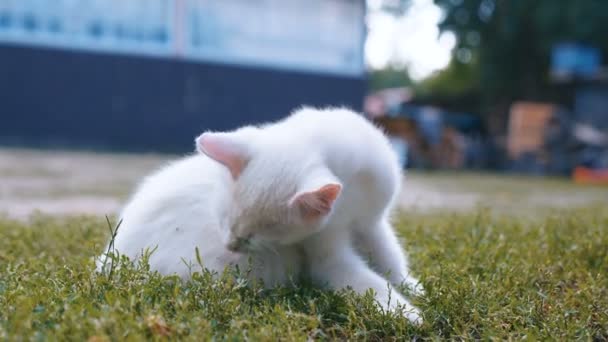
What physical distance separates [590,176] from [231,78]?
6.00 m

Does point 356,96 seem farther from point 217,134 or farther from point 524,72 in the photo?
point 217,134

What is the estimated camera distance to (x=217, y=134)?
174 cm

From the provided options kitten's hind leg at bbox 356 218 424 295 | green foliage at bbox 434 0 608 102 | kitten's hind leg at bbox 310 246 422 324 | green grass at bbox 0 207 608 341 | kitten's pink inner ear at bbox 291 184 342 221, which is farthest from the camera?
green foliage at bbox 434 0 608 102

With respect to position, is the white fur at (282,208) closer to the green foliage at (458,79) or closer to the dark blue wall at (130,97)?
the dark blue wall at (130,97)

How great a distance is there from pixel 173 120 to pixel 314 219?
8.38m

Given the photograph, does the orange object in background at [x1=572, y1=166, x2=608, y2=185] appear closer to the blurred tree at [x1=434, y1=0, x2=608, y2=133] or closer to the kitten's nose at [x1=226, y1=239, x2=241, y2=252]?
the blurred tree at [x1=434, y1=0, x2=608, y2=133]

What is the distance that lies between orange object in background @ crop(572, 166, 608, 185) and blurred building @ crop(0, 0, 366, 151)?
394cm

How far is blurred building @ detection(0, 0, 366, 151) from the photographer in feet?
28.6

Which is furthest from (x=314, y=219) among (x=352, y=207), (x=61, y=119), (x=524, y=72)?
(x=524, y=72)

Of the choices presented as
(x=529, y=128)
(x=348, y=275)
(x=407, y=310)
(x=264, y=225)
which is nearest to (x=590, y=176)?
(x=529, y=128)

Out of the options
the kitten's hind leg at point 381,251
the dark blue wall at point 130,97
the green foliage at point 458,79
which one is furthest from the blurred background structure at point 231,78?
the kitten's hind leg at point 381,251

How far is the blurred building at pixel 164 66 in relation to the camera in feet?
28.6

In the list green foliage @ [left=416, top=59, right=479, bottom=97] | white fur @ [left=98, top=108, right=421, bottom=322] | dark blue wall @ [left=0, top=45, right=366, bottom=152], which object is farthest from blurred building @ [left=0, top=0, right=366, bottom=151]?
white fur @ [left=98, top=108, right=421, bottom=322]

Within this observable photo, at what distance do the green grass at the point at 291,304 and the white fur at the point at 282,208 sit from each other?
0.37 ft
